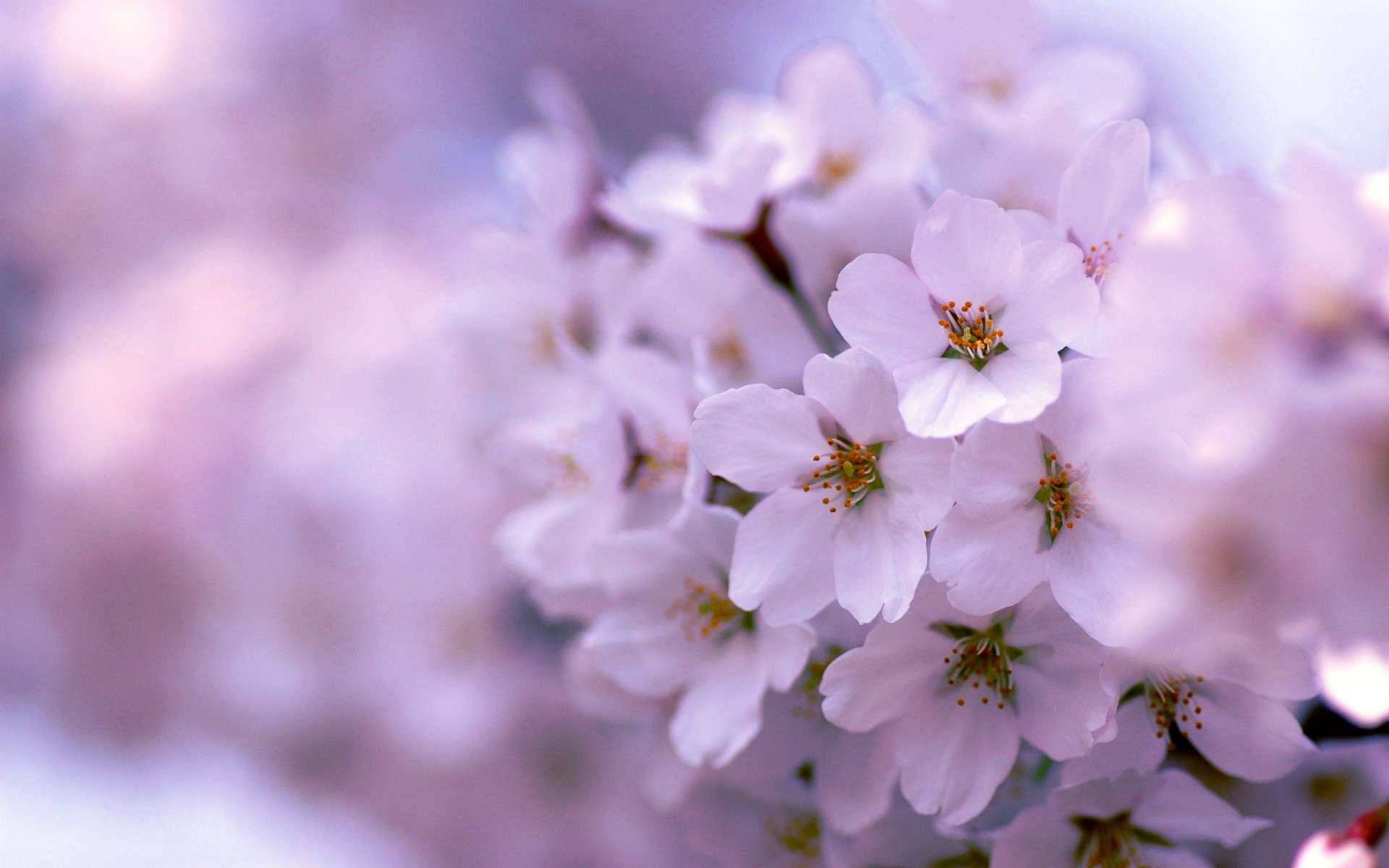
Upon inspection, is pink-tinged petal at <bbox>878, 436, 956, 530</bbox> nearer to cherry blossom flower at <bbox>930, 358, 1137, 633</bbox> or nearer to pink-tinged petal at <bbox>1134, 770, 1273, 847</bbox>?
cherry blossom flower at <bbox>930, 358, 1137, 633</bbox>

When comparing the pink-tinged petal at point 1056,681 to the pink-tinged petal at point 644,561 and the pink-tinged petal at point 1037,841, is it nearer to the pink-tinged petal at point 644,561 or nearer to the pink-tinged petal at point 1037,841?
the pink-tinged petal at point 1037,841

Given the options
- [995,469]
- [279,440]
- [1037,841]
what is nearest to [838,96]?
[995,469]

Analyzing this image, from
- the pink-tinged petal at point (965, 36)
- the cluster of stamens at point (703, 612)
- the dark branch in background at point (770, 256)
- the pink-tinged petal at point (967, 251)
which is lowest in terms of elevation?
the cluster of stamens at point (703, 612)

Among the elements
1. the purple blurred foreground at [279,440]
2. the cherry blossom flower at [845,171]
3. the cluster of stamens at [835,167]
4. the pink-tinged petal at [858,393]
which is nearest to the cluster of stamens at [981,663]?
the pink-tinged petal at [858,393]

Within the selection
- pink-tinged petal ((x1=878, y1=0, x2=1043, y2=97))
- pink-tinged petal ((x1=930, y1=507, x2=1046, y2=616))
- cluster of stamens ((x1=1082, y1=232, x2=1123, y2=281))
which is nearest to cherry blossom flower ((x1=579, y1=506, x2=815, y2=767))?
pink-tinged petal ((x1=930, y1=507, x2=1046, y2=616))

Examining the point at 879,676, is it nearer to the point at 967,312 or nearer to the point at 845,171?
the point at 967,312
